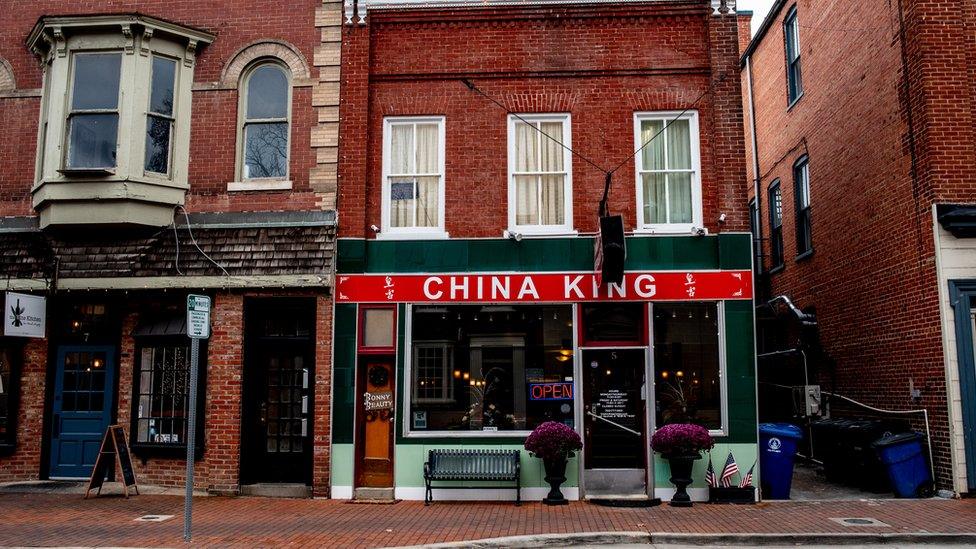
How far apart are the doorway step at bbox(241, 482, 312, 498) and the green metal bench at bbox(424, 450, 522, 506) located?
198cm

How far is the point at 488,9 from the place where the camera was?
42.6 ft

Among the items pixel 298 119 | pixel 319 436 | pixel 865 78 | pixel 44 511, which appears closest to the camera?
pixel 44 511

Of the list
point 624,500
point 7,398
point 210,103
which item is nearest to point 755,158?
point 624,500

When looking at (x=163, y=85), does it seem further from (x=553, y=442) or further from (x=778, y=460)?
(x=778, y=460)

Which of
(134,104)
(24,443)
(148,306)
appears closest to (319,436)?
(148,306)

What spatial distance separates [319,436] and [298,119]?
5222mm

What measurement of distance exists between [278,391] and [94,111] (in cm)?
554

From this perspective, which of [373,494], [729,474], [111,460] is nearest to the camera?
[729,474]

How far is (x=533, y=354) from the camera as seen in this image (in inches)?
485

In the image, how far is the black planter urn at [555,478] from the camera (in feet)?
37.4

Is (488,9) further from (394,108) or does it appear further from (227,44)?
(227,44)

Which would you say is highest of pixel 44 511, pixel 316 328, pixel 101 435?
pixel 316 328

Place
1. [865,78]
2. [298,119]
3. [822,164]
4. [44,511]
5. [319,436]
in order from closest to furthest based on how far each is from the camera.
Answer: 1. [44,511]
2. [319,436]
3. [298,119]
4. [865,78]
5. [822,164]

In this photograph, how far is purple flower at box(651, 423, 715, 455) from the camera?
36.8 ft
